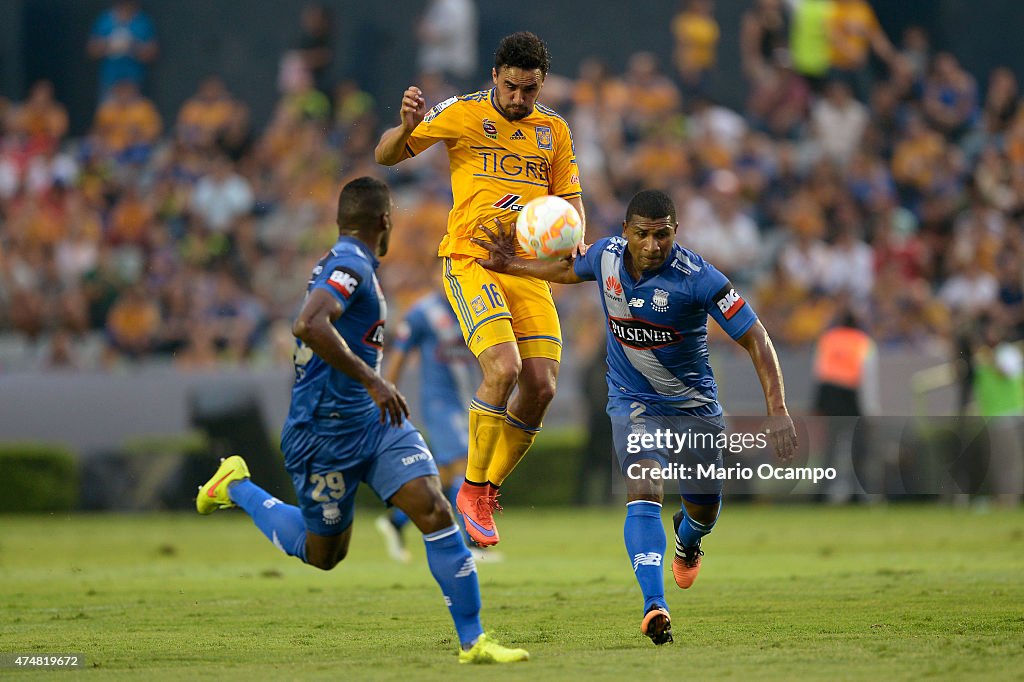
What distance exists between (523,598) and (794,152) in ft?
47.2

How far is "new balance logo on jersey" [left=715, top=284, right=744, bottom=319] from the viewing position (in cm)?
867

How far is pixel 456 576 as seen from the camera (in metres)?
7.74

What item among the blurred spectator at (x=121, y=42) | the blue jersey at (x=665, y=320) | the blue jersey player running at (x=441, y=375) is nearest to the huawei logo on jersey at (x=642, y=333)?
the blue jersey at (x=665, y=320)

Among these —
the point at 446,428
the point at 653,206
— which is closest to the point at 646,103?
the point at 446,428

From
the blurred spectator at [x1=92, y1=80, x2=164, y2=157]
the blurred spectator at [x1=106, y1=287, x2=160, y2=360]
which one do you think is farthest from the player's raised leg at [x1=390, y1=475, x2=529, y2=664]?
the blurred spectator at [x1=92, y1=80, x2=164, y2=157]

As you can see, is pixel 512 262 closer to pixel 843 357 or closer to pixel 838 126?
pixel 843 357

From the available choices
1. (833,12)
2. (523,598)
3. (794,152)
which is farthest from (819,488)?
(523,598)

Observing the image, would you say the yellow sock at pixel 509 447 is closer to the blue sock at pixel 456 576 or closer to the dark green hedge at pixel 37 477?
the blue sock at pixel 456 576

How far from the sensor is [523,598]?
36.6ft

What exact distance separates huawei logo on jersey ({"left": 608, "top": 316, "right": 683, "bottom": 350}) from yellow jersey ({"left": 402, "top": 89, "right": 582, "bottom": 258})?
44.1 inches

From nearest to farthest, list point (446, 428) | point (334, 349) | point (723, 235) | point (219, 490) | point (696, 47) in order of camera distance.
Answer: point (334, 349) < point (219, 490) < point (446, 428) < point (723, 235) < point (696, 47)

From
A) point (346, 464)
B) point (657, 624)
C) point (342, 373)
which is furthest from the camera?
point (657, 624)

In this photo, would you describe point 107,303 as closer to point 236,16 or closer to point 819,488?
point 236,16

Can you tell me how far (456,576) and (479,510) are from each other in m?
2.03
